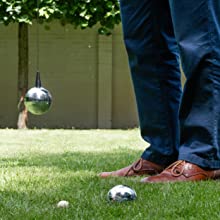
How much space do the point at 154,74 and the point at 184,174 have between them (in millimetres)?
403

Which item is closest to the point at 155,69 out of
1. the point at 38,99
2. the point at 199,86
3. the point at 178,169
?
the point at 199,86

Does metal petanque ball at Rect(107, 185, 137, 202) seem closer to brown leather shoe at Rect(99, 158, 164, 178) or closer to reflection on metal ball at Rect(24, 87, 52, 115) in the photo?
brown leather shoe at Rect(99, 158, 164, 178)

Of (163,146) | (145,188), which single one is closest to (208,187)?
(145,188)

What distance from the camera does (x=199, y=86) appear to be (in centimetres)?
190

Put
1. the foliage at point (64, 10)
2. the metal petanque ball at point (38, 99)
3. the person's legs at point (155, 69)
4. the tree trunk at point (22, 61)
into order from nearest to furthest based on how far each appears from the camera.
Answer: the person's legs at point (155, 69)
the metal petanque ball at point (38, 99)
the foliage at point (64, 10)
the tree trunk at point (22, 61)

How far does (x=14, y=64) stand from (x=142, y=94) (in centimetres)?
642

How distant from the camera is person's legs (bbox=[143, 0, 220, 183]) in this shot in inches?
73.0

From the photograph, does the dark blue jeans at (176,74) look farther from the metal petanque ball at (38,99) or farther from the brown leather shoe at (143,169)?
the metal petanque ball at (38,99)

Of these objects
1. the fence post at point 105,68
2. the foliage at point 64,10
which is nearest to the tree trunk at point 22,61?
the foliage at point 64,10

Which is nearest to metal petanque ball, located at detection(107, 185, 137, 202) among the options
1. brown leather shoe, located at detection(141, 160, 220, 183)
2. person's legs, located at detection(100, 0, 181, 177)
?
brown leather shoe, located at detection(141, 160, 220, 183)

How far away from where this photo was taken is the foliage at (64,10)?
277 inches

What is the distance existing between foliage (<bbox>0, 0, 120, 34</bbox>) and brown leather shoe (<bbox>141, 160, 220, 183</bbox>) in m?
5.31

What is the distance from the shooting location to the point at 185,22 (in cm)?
187

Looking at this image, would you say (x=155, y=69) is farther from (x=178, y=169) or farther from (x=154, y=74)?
(x=178, y=169)
